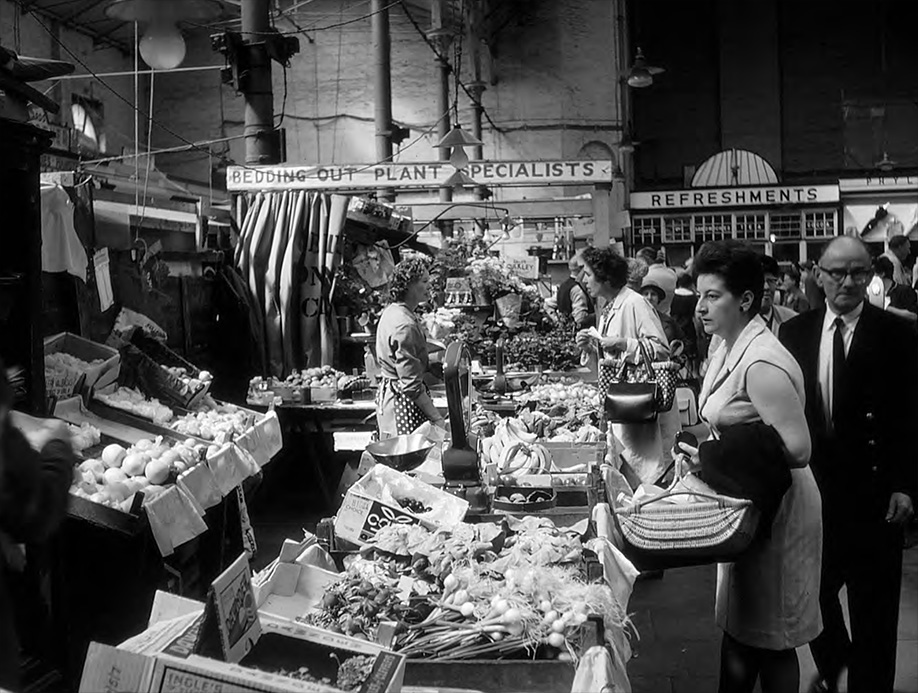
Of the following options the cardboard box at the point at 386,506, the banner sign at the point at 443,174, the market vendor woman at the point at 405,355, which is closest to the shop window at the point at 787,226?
the banner sign at the point at 443,174

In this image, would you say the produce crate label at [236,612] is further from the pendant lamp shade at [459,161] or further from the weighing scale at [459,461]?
the pendant lamp shade at [459,161]

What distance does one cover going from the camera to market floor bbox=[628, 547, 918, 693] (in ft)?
14.6

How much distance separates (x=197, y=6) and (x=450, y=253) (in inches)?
212

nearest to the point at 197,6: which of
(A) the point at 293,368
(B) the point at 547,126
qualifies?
(A) the point at 293,368

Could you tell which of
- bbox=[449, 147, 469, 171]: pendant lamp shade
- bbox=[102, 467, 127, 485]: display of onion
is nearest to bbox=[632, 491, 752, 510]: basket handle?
bbox=[102, 467, 127, 485]: display of onion

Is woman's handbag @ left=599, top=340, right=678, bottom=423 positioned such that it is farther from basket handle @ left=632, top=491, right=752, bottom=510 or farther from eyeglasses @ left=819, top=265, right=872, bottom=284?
basket handle @ left=632, top=491, right=752, bottom=510

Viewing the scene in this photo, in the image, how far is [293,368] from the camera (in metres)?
9.02

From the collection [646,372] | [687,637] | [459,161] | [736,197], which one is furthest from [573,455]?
[736,197]

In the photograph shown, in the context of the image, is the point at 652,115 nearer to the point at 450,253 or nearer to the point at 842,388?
the point at 450,253

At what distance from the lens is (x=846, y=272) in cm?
364

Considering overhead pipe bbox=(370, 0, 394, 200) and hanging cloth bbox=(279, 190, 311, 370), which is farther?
overhead pipe bbox=(370, 0, 394, 200)

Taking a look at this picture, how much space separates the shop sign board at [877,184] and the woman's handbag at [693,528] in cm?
2103

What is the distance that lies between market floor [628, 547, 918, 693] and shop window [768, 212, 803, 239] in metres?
17.3

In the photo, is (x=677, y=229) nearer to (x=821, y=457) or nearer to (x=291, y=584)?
(x=821, y=457)
